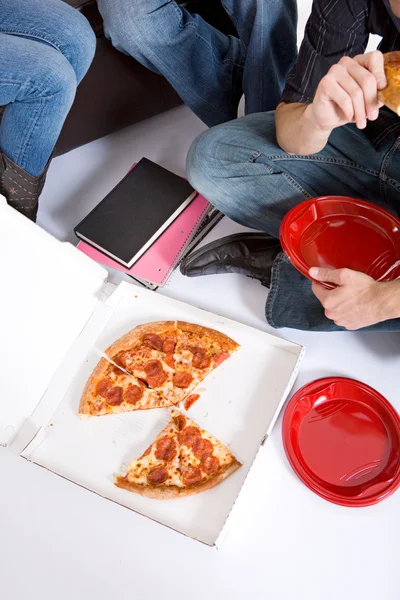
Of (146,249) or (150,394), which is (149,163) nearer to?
(146,249)

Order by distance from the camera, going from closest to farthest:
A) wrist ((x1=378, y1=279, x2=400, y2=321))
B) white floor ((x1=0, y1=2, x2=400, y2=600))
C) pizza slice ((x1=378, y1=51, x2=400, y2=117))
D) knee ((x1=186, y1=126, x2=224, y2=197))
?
pizza slice ((x1=378, y1=51, x2=400, y2=117))
wrist ((x1=378, y1=279, x2=400, y2=321))
white floor ((x1=0, y1=2, x2=400, y2=600))
knee ((x1=186, y1=126, x2=224, y2=197))

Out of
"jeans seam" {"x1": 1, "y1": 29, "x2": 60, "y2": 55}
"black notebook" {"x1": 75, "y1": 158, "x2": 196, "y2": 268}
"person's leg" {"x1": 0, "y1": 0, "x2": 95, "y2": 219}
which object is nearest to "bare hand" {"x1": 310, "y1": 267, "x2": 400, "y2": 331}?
"black notebook" {"x1": 75, "y1": 158, "x2": 196, "y2": 268}

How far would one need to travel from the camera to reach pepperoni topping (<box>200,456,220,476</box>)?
1229mm

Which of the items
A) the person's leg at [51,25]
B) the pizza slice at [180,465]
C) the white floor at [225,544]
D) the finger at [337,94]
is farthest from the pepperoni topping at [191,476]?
the person's leg at [51,25]

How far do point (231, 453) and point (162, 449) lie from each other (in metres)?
0.16

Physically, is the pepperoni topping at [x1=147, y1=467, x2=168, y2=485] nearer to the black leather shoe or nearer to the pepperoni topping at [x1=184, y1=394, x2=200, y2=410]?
the pepperoni topping at [x1=184, y1=394, x2=200, y2=410]

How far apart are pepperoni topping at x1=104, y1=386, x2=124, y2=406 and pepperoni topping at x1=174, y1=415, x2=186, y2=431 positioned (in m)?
0.14

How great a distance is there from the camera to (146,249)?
1519mm

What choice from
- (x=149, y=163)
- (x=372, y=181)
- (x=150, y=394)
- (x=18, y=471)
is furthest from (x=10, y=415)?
(x=372, y=181)

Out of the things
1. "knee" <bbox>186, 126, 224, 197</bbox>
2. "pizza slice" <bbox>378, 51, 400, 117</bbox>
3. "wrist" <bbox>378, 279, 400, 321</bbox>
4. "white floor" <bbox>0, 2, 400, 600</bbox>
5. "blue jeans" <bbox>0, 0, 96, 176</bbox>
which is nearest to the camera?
"pizza slice" <bbox>378, 51, 400, 117</bbox>

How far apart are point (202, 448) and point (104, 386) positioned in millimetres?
283

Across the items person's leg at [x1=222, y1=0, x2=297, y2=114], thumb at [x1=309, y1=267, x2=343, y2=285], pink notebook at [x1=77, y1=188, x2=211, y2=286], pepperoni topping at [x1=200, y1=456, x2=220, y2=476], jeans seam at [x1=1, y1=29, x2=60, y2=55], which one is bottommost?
pepperoni topping at [x1=200, y1=456, x2=220, y2=476]

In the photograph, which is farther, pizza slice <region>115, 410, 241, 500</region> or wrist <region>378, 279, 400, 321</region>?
pizza slice <region>115, 410, 241, 500</region>

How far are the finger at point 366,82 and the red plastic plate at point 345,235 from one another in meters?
0.29
